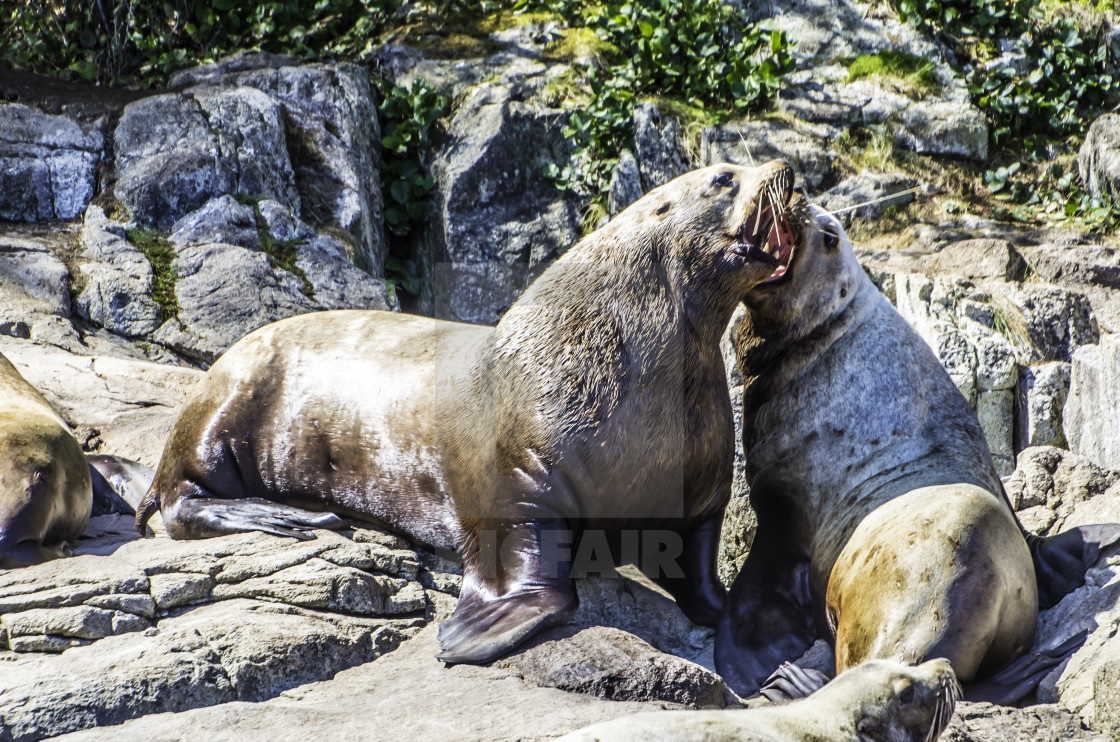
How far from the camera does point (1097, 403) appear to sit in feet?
20.7

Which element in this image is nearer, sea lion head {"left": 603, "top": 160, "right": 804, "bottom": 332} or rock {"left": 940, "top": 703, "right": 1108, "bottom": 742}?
rock {"left": 940, "top": 703, "right": 1108, "bottom": 742}

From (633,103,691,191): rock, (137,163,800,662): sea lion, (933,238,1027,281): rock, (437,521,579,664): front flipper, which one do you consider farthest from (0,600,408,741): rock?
(633,103,691,191): rock

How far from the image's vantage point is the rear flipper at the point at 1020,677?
13.2ft

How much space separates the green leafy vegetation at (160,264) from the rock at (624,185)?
3757mm

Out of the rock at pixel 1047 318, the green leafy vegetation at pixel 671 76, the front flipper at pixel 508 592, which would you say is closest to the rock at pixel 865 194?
the green leafy vegetation at pixel 671 76

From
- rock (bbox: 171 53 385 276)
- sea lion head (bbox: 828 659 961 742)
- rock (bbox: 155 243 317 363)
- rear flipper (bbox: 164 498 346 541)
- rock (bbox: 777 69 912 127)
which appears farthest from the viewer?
rock (bbox: 777 69 912 127)

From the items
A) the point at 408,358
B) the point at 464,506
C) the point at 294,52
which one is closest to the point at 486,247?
the point at 294,52

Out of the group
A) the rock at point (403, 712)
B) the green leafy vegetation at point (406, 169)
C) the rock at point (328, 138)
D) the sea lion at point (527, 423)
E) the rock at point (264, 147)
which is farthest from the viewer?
the green leafy vegetation at point (406, 169)

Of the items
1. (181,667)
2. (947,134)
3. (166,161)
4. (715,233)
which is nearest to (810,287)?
(715,233)

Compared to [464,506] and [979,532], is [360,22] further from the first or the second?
[979,532]

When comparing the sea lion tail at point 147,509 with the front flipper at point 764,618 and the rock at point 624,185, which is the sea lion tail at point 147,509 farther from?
the rock at point 624,185

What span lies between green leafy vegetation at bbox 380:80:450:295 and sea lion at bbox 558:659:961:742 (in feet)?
26.5

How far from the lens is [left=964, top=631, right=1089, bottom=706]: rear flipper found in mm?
4020

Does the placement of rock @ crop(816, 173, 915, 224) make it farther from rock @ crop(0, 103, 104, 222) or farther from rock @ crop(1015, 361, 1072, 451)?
rock @ crop(0, 103, 104, 222)
